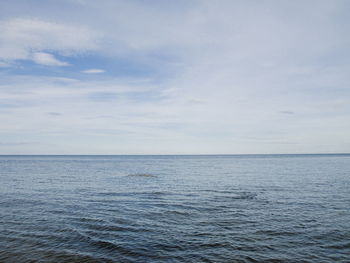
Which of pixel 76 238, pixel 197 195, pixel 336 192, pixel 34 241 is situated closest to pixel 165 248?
pixel 76 238

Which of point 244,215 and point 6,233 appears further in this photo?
point 244,215

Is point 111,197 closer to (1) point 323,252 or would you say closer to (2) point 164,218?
(2) point 164,218

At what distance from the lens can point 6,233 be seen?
1986 centimetres

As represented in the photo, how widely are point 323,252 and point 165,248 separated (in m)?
9.79

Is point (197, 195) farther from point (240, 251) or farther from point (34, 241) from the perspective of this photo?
point (34, 241)

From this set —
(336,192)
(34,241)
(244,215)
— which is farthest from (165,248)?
(336,192)

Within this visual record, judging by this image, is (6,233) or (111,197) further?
(111,197)

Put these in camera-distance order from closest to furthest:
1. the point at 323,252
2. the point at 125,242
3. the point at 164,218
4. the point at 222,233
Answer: the point at 323,252 < the point at 125,242 < the point at 222,233 < the point at 164,218

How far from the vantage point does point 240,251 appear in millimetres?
16500

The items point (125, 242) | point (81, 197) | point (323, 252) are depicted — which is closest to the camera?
point (323, 252)

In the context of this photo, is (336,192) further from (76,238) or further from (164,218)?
(76,238)

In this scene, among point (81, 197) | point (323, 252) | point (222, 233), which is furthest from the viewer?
point (81, 197)

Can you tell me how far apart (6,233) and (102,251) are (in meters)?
8.76

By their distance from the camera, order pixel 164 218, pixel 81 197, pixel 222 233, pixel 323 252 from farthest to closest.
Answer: pixel 81 197, pixel 164 218, pixel 222 233, pixel 323 252
